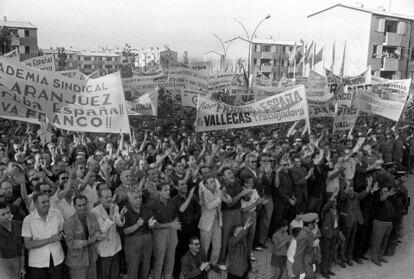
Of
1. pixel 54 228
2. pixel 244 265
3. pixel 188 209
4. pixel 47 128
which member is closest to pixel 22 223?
pixel 54 228

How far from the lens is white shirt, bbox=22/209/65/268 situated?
458cm

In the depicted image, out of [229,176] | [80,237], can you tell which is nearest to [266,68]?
[229,176]

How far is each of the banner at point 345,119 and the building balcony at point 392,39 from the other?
34414 millimetres

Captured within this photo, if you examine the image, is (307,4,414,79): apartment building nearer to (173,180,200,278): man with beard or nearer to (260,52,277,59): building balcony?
(260,52,277,59): building balcony

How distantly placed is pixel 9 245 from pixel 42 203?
0.56 metres

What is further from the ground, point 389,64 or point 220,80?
point 389,64

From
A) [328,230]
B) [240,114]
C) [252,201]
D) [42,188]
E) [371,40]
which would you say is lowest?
[328,230]

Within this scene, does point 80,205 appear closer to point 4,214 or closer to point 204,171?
point 4,214

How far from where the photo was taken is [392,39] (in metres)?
43.2

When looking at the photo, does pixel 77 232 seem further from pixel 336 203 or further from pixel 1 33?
pixel 1 33

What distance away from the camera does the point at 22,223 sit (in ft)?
15.3

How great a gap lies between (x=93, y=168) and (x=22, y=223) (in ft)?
5.20

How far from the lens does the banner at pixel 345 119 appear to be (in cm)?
1257

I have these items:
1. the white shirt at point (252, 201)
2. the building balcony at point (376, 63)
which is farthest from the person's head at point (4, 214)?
the building balcony at point (376, 63)
